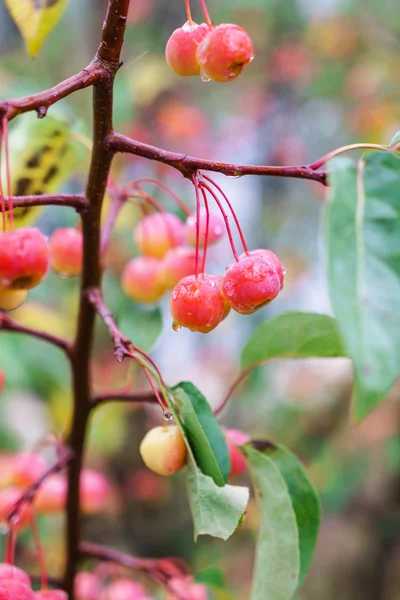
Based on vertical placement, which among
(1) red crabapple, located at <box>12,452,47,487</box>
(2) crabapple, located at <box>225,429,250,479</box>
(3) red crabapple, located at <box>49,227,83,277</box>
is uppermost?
(3) red crabapple, located at <box>49,227,83,277</box>

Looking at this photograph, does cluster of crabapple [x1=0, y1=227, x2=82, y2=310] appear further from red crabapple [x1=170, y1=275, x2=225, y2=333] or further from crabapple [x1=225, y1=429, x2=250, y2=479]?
crabapple [x1=225, y1=429, x2=250, y2=479]

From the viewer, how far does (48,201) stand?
56 cm

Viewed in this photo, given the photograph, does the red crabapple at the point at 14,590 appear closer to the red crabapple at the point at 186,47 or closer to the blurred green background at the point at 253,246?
the red crabapple at the point at 186,47

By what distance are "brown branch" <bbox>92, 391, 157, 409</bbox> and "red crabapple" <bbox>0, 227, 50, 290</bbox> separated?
18 centimetres

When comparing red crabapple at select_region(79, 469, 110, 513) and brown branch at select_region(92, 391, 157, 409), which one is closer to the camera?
brown branch at select_region(92, 391, 157, 409)

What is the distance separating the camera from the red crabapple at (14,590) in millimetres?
562

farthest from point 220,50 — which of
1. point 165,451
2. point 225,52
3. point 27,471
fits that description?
point 27,471

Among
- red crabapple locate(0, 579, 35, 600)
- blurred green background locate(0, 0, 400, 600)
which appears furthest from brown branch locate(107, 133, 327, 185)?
blurred green background locate(0, 0, 400, 600)

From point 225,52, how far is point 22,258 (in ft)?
0.80

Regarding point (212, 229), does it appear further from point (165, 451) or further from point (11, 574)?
point (11, 574)

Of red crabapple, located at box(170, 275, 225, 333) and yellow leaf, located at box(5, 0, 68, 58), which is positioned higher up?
yellow leaf, located at box(5, 0, 68, 58)

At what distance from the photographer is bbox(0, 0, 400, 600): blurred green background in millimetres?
2055

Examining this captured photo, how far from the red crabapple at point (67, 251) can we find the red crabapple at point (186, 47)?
0.27 meters

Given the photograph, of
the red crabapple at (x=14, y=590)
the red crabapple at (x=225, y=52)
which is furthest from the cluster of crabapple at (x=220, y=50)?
the red crabapple at (x=14, y=590)
